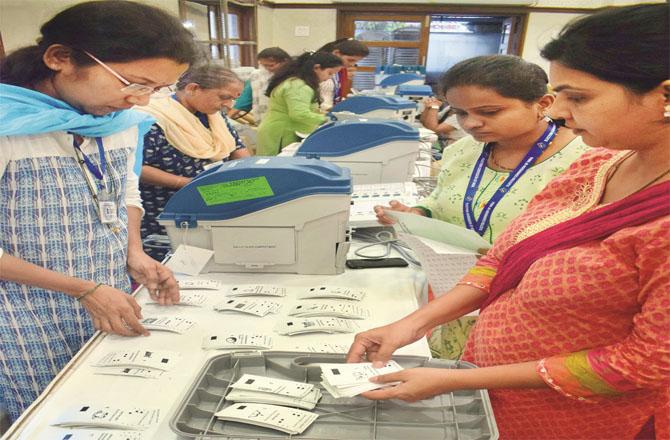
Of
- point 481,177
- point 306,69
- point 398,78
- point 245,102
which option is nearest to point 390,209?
point 481,177

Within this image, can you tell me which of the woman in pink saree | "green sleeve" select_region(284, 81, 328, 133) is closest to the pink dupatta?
the woman in pink saree

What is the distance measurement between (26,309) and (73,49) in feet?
1.88

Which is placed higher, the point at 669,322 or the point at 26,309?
the point at 669,322

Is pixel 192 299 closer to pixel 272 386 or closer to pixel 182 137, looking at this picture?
pixel 272 386

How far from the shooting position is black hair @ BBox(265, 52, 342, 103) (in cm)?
338

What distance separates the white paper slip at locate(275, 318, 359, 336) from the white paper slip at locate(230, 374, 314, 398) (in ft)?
→ 0.80

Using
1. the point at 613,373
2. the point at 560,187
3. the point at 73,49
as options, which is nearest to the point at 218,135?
the point at 73,49

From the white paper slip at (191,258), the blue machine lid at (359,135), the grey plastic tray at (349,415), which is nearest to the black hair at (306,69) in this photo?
the blue machine lid at (359,135)

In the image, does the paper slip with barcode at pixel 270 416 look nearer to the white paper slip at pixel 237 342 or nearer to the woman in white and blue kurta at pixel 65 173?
the white paper slip at pixel 237 342

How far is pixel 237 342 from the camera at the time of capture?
957 millimetres

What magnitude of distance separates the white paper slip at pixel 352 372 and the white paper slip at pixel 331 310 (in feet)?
0.92

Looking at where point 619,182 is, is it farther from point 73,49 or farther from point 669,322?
point 73,49

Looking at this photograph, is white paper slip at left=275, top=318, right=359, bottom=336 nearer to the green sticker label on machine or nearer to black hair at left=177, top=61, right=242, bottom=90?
the green sticker label on machine

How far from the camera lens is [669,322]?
0.60 metres
